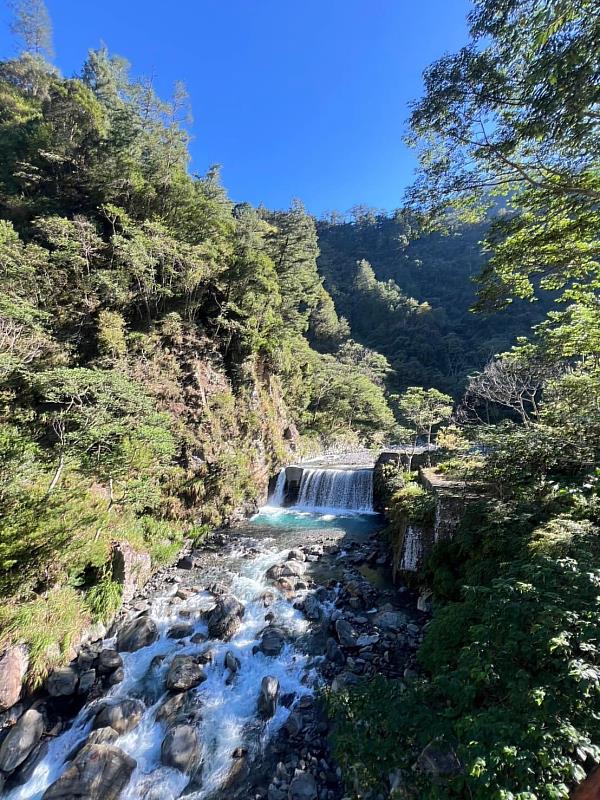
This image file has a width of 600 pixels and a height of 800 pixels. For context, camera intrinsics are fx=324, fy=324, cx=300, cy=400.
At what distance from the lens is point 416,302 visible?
50.6 metres

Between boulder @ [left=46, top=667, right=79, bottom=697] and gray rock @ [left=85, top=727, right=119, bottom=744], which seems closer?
gray rock @ [left=85, top=727, right=119, bottom=744]

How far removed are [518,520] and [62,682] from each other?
289 inches

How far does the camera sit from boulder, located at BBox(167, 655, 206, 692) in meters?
4.89

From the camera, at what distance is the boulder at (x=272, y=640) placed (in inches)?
221

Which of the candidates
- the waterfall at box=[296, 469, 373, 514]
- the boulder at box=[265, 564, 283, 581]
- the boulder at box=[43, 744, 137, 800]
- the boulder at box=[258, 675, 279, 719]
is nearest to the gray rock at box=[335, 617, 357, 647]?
the boulder at box=[258, 675, 279, 719]

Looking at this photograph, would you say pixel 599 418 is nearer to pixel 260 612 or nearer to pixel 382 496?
pixel 260 612

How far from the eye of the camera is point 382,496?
13.9m

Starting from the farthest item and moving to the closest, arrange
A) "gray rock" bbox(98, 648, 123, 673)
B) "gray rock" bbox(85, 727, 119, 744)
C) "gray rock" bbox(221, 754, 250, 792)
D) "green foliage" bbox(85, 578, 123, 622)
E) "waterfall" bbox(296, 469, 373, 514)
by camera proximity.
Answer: "waterfall" bbox(296, 469, 373, 514), "green foliage" bbox(85, 578, 123, 622), "gray rock" bbox(98, 648, 123, 673), "gray rock" bbox(85, 727, 119, 744), "gray rock" bbox(221, 754, 250, 792)

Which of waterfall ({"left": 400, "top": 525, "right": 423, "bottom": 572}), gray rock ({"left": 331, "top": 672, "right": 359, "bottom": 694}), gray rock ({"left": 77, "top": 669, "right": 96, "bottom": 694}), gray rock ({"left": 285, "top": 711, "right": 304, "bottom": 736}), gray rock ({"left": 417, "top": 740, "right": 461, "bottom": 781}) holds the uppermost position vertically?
gray rock ({"left": 417, "top": 740, "right": 461, "bottom": 781})

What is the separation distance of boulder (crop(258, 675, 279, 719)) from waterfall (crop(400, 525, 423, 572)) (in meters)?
3.69

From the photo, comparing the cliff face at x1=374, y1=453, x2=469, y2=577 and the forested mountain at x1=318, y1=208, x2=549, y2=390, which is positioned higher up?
the forested mountain at x1=318, y1=208, x2=549, y2=390

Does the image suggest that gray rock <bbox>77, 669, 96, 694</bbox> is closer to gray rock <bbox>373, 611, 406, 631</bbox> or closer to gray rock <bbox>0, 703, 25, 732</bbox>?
gray rock <bbox>0, 703, 25, 732</bbox>

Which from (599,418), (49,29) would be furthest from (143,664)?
(49,29)

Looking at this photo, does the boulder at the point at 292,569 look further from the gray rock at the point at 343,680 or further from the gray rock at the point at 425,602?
the gray rock at the point at 343,680
